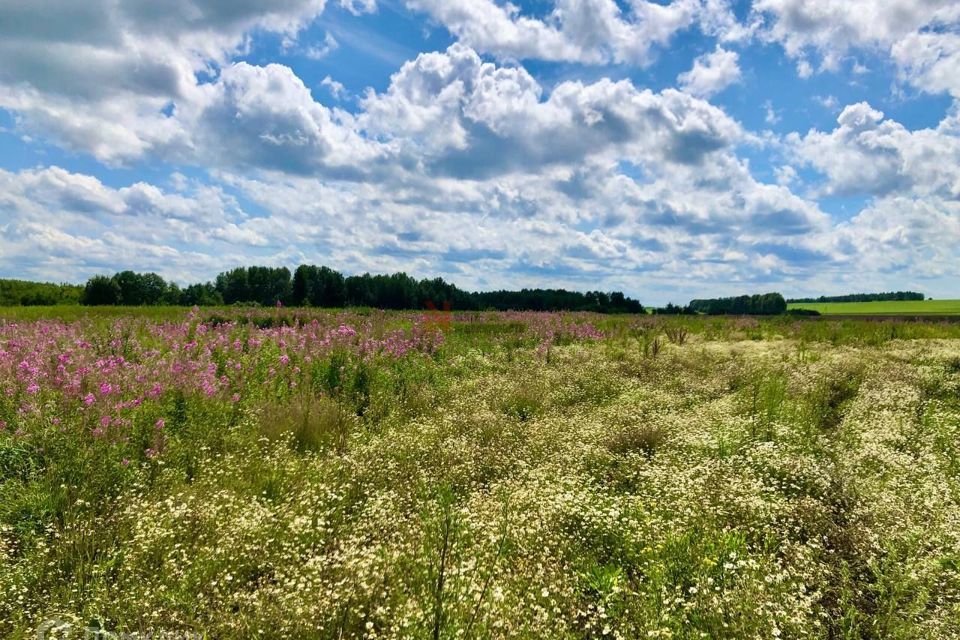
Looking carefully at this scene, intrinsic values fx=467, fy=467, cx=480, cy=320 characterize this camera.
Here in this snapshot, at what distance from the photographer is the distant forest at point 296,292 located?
51.5 m

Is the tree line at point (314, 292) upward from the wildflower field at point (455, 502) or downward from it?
upward

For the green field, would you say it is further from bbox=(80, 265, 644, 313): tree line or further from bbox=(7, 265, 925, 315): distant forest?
bbox=(80, 265, 644, 313): tree line

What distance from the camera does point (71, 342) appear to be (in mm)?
9609

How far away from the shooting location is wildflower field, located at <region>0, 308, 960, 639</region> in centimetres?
310

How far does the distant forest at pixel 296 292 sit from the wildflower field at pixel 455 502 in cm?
3683

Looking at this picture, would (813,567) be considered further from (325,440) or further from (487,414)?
Answer: (325,440)

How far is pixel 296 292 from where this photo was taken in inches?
2470

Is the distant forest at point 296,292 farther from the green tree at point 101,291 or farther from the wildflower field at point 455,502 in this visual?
→ the wildflower field at point 455,502

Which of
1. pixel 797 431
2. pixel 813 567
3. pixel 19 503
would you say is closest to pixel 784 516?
pixel 813 567

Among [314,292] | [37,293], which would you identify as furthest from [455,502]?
[37,293]

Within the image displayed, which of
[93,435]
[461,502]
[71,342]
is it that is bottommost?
[461,502]

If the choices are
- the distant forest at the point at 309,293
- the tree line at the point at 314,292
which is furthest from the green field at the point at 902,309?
the tree line at the point at 314,292

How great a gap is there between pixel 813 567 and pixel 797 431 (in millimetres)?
3685


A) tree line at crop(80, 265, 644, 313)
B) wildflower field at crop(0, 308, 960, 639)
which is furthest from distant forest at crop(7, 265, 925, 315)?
wildflower field at crop(0, 308, 960, 639)
